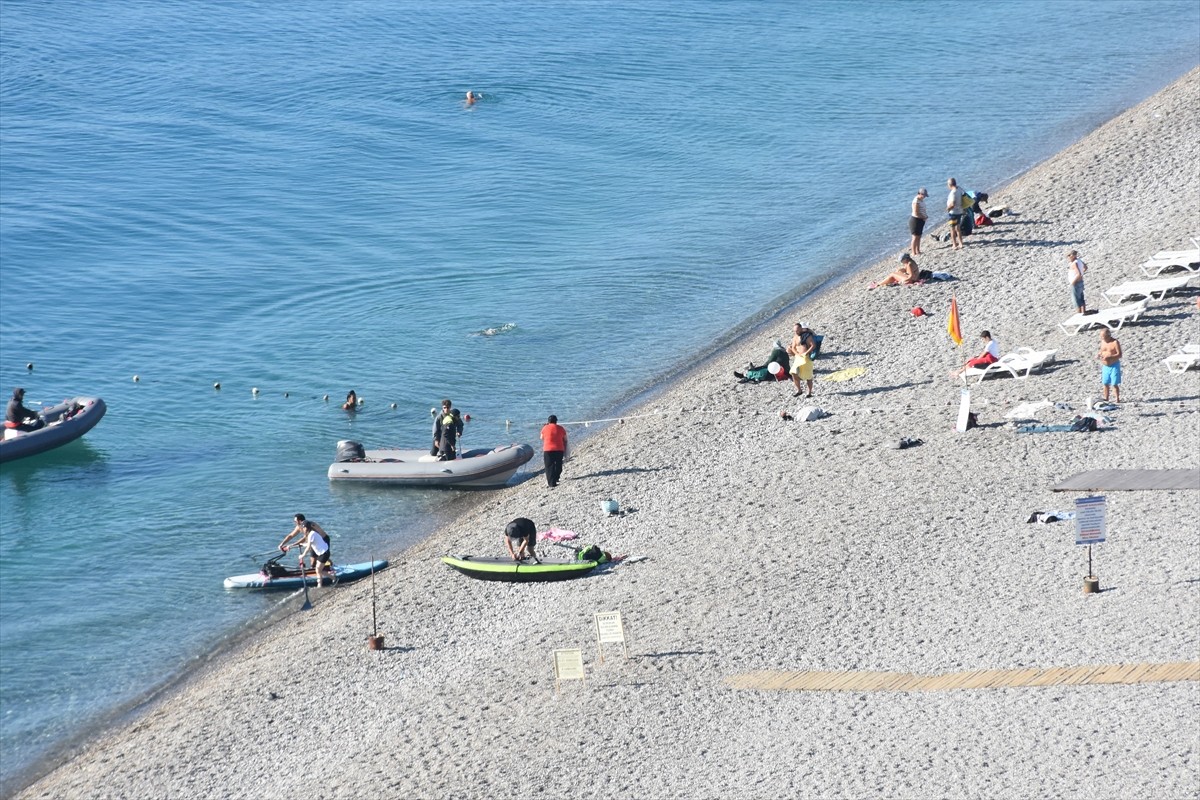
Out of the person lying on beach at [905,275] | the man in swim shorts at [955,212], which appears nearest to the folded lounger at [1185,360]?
the person lying on beach at [905,275]

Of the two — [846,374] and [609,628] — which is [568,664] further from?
[846,374]

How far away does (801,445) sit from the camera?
24.1 meters

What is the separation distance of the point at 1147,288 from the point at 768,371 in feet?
22.5

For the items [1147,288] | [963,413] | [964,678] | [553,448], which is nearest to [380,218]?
[553,448]

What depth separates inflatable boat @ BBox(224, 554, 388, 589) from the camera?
2297 centimetres

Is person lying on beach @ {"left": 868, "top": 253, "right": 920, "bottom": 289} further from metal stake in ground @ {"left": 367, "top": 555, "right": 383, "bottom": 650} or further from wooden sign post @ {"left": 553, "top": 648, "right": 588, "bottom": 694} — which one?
wooden sign post @ {"left": 553, "top": 648, "right": 588, "bottom": 694}

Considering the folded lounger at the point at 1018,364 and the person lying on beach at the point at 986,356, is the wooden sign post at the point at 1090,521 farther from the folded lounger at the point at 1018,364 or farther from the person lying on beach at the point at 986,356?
the person lying on beach at the point at 986,356

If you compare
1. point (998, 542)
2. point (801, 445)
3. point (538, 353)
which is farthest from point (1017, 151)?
point (998, 542)

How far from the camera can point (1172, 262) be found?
27531 millimetres

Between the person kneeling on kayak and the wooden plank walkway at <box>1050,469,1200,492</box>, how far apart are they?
7.20m

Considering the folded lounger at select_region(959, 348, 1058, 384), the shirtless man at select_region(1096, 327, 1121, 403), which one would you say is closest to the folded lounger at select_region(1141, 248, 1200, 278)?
the folded lounger at select_region(959, 348, 1058, 384)

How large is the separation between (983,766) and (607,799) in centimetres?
378

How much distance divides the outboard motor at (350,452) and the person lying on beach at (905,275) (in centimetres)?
1156

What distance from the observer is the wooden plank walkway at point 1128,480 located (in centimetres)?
2019
